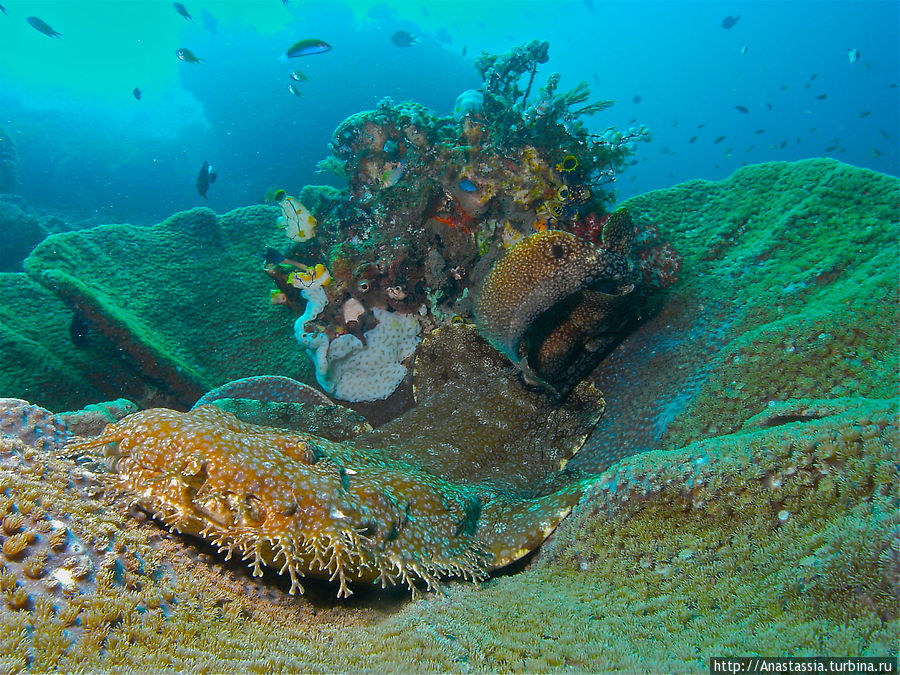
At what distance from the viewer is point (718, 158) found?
7356 centimetres

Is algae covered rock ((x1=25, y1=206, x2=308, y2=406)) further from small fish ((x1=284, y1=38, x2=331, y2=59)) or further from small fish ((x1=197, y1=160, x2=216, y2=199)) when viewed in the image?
small fish ((x1=284, y1=38, x2=331, y2=59))

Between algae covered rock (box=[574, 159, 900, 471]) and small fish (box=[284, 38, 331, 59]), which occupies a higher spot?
small fish (box=[284, 38, 331, 59])

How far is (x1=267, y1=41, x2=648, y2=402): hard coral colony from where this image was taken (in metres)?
4.26

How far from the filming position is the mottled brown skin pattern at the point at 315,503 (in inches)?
72.3

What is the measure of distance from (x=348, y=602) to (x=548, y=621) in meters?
1.09

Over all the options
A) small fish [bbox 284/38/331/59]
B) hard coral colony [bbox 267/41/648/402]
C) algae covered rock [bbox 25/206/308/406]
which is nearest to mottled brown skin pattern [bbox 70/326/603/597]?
hard coral colony [bbox 267/41/648/402]

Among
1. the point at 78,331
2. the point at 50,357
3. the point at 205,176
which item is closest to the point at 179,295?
the point at 78,331

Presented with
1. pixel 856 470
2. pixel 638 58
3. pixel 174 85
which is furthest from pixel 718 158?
pixel 856 470

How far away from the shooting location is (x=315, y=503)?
6.26ft

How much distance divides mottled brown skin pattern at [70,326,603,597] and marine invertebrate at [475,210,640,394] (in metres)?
1.26

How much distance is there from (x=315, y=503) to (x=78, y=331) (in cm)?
484

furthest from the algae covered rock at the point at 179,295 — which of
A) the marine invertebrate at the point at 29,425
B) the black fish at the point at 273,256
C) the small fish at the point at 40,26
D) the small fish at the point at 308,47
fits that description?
the small fish at the point at 40,26

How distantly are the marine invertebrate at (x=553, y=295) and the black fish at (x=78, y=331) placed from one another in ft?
15.5

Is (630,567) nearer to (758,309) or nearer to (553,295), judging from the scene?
(553,295)
